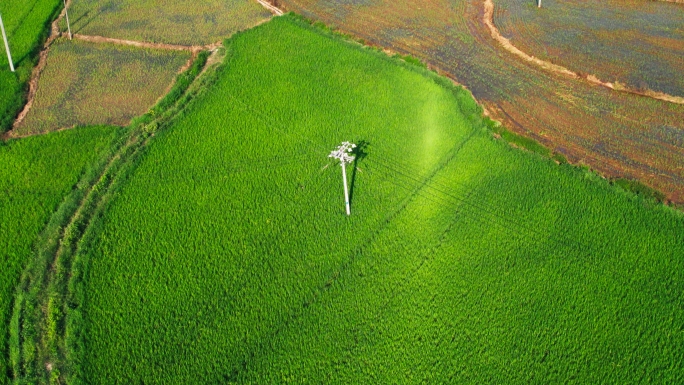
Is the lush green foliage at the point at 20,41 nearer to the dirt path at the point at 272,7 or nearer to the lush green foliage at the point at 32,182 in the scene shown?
the lush green foliage at the point at 32,182

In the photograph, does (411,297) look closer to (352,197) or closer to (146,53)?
(352,197)

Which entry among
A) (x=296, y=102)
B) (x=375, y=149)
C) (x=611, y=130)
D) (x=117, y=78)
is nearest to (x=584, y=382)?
(x=375, y=149)

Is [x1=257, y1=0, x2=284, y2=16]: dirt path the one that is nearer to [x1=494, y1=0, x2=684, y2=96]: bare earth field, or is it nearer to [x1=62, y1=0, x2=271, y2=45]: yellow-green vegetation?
[x1=62, y1=0, x2=271, y2=45]: yellow-green vegetation

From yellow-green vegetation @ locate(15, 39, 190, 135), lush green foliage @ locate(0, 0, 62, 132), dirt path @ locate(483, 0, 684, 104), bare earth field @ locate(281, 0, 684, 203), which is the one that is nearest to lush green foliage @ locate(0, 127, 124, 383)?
yellow-green vegetation @ locate(15, 39, 190, 135)

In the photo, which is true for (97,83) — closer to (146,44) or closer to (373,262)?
(146,44)

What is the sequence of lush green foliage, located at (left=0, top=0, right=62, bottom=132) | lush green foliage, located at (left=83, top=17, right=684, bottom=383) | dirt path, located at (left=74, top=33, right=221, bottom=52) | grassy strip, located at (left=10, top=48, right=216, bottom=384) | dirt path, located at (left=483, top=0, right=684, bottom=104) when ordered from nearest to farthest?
grassy strip, located at (left=10, top=48, right=216, bottom=384) < lush green foliage, located at (left=83, top=17, right=684, bottom=383) < lush green foliage, located at (left=0, top=0, right=62, bottom=132) < dirt path, located at (left=483, top=0, right=684, bottom=104) < dirt path, located at (left=74, top=33, right=221, bottom=52)

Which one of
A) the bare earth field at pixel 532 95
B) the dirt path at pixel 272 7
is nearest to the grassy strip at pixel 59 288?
the dirt path at pixel 272 7

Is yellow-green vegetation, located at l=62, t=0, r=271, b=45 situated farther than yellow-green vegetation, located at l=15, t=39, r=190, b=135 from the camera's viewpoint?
Yes
